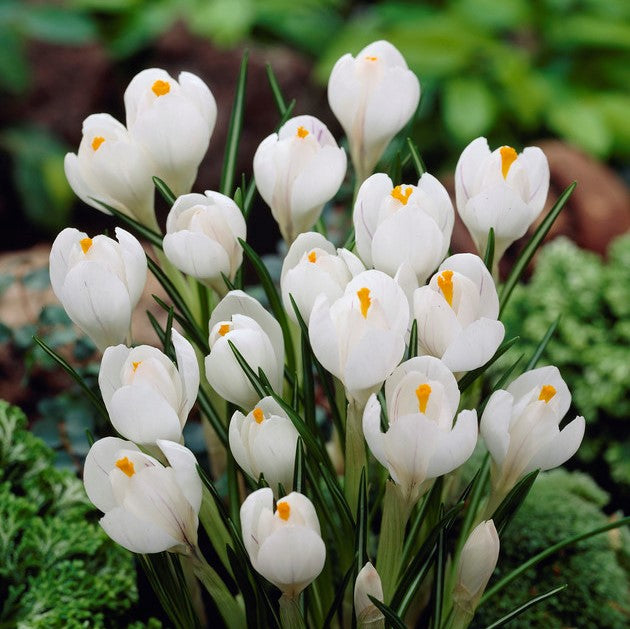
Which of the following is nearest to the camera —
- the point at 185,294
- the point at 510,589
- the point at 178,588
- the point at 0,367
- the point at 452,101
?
the point at 178,588

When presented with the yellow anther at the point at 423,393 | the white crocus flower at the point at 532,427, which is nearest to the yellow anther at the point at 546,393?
the white crocus flower at the point at 532,427

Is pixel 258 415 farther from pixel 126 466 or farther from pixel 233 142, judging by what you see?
Result: pixel 233 142

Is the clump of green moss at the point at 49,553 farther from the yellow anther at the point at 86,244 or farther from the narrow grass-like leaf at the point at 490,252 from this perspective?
the narrow grass-like leaf at the point at 490,252

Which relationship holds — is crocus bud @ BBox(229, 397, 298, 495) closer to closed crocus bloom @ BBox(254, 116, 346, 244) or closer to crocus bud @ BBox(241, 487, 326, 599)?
crocus bud @ BBox(241, 487, 326, 599)

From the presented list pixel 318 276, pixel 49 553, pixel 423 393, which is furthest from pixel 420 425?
pixel 49 553

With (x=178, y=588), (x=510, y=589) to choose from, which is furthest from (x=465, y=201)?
(x=510, y=589)

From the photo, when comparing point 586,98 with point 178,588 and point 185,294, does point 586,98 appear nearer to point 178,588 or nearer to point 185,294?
point 185,294
